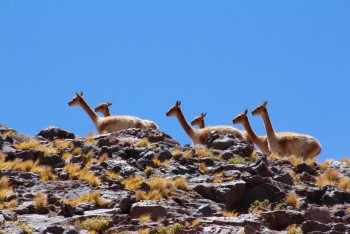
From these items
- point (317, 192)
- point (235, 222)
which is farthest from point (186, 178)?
point (235, 222)

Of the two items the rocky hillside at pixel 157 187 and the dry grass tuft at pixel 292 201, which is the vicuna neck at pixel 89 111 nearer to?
the rocky hillside at pixel 157 187

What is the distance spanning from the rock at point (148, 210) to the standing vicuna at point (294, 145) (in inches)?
409

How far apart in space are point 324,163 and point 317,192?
14.2ft

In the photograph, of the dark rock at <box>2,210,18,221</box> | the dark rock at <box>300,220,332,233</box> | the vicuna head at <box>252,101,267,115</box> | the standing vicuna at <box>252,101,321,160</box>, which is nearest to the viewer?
the dark rock at <box>2,210,18,221</box>

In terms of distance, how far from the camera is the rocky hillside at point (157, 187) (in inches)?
527

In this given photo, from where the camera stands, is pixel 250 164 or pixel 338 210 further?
pixel 250 164

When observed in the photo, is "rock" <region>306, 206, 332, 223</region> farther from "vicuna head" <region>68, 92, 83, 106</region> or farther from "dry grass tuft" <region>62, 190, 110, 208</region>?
"vicuna head" <region>68, 92, 83, 106</region>

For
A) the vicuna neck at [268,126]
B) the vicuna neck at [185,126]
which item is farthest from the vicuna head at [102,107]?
the vicuna neck at [268,126]

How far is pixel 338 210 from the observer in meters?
15.9

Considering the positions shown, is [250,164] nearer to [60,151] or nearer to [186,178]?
[186,178]

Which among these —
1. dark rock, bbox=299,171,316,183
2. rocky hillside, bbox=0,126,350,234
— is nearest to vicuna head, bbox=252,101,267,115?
rocky hillside, bbox=0,126,350,234

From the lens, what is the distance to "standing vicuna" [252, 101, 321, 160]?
24.2m

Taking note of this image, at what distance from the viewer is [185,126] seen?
1075 inches

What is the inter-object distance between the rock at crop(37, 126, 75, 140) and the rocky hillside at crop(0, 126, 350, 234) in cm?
3
